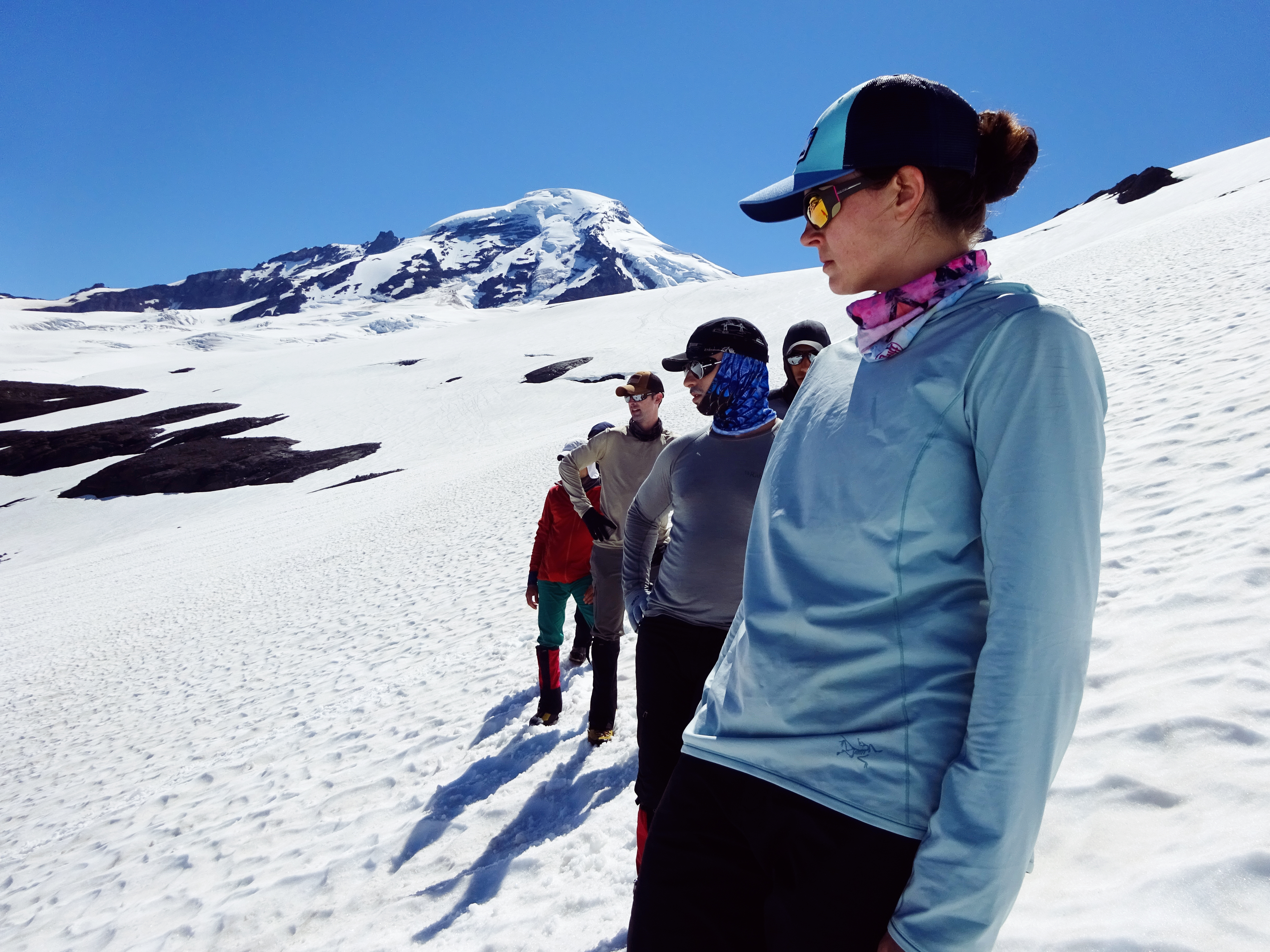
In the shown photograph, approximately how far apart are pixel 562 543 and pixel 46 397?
2543 inches

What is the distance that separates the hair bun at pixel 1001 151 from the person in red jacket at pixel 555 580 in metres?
4.14

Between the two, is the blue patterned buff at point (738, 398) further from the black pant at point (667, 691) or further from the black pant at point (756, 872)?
A: the black pant at point (756, 872)

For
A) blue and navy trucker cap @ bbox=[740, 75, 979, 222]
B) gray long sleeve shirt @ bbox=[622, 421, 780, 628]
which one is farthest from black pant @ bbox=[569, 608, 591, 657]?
blue and navy trucker cap @ bbox=[740, 75, 979, 222]

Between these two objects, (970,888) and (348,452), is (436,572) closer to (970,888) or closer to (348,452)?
(970,888)

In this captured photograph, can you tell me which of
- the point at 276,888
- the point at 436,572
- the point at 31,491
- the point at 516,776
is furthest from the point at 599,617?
the point at 31,491

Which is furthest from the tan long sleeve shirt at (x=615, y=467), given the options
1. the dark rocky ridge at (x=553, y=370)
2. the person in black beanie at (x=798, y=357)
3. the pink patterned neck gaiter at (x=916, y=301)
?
the dark rocky ridge at (x=553, y=370)

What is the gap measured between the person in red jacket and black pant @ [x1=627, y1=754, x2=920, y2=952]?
3.88 meters

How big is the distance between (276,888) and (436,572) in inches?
337

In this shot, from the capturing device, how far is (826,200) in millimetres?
1417

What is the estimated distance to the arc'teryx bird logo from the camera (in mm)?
1234

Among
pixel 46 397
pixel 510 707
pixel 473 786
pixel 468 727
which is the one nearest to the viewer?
pixel 473 786

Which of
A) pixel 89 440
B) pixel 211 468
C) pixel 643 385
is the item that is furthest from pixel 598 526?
pixel 89 440

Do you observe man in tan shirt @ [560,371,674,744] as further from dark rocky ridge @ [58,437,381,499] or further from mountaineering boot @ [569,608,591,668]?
dark rocky ridge @ [58,437,381,499]

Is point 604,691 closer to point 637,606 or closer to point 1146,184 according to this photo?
point 637,606
